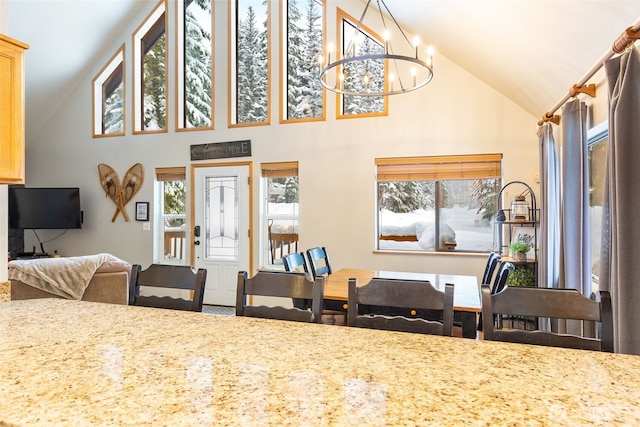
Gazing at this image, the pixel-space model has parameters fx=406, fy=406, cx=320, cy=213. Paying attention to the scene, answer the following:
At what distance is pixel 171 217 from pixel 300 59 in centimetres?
294

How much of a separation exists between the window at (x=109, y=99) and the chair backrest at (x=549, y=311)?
20.4 ft

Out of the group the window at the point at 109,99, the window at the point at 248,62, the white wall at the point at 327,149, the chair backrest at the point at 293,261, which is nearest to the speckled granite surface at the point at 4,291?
the chair backrest at the point at 293,261

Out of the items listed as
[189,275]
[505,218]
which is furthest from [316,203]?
[189,275]

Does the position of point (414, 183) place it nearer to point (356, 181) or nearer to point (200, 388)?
point (356, 181)

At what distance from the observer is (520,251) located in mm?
3852

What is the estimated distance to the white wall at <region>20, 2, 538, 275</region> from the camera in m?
4.58

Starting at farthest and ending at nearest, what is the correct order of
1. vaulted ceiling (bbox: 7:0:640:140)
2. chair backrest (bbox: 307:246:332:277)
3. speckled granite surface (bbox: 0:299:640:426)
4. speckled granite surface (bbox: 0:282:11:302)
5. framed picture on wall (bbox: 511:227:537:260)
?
framed picture on wall (bbox: 511:227:537:260) < chair backrest (bbox: 307:246:332:277) < vaulted ceiling (bbox: 7:0:640:140) < speckled granite surface (bbox: 0:282:11:302) < speckled granite surface (bbox: 0:299:640:426)

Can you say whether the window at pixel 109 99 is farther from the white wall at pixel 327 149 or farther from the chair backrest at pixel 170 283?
the chair backrest at pixel 170 283

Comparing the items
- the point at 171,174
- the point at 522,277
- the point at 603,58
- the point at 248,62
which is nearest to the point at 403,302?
→ the point at 603,58

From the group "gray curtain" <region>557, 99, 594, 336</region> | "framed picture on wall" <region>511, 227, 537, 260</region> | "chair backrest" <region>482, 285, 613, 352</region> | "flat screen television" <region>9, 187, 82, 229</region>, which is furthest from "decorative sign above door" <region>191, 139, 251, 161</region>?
"chair backrest" <region>482, 285, 613, 352</region>

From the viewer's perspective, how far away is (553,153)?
3.56 meters

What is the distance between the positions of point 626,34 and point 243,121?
4566 mm

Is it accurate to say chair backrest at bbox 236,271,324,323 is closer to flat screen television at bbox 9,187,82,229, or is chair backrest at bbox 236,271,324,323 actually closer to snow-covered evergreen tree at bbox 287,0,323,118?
snow-covered evergreen tree at bbox 287,0,323,118

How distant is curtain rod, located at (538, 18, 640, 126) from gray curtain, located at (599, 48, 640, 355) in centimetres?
5
